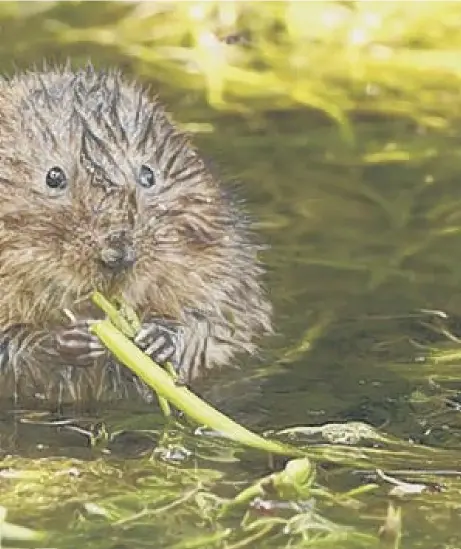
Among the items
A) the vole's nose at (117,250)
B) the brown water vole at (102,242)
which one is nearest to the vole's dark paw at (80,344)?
the brown water vole at (102,242)

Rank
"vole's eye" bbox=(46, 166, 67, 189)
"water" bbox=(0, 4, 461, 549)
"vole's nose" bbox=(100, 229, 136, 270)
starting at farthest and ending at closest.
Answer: "vole's eye" bbox=(46, 166, 67, 189) < "vole's nose" bbox=(100, 229, 136, 270) < "water" bbox=(0, 4, 461, 549)

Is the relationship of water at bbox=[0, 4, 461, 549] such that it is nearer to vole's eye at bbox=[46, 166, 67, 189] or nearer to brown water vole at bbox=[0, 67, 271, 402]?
brown water vole at bbox=[0, 67, 271, 402]

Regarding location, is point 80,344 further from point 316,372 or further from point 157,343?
point 316,372

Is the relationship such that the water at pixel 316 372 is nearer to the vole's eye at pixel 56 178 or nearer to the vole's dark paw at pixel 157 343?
the vole's dark paw at pixel 157 343

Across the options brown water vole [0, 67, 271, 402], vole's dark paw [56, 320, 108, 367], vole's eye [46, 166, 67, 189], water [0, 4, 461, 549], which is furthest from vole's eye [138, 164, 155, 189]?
water [0, 4, 461, 549]

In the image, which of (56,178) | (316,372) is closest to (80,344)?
(56,178)

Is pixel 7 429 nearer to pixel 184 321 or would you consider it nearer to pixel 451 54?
pixel 184 321

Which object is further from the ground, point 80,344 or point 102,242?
point 102,242
